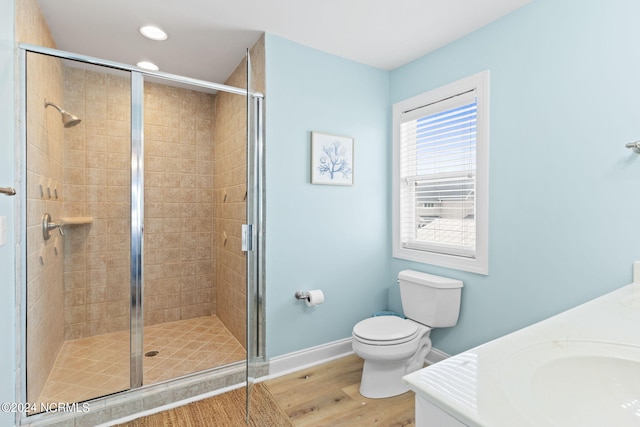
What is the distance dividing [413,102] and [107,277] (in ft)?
8.21

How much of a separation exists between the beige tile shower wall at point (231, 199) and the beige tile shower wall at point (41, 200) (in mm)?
978

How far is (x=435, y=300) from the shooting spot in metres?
2.09

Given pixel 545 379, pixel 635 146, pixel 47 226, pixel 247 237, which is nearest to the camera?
pixel 545 379

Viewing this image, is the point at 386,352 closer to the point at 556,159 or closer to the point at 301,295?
the point at 301,295

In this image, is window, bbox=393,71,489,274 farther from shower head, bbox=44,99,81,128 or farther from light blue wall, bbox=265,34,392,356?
shower head, bbox=44,99,81,128

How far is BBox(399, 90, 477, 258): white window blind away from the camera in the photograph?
213 centimetres

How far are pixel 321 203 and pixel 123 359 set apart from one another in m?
1.63

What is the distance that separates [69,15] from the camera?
1.91 m

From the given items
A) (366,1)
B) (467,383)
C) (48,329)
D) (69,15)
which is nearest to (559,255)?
(467,383)

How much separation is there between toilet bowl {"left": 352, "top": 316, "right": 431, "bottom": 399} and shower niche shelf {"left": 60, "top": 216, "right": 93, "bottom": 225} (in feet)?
5.91

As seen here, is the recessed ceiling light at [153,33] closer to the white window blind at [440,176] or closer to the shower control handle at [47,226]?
the shower control handle at [47,226]

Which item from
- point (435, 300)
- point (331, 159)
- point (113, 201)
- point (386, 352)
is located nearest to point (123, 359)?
point (113, 201)

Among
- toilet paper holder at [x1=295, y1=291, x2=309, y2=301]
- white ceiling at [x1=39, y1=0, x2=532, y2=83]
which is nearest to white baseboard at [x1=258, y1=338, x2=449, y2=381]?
toilet paper holder at [x1=295, y1=291, x2=309, y2=301]

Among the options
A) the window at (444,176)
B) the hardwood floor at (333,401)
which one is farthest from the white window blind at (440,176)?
the hardwood floor at (333,401)
